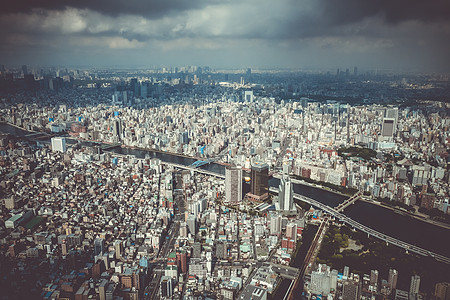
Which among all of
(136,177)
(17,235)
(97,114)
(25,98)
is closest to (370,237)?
(136,177)

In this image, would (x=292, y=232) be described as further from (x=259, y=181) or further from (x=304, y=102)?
(x=304, y=102)

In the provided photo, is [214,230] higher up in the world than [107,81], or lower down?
lower down

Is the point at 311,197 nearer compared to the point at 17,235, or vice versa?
the point at 17,235

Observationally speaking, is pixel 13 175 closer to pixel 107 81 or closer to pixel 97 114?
pixel 97 114

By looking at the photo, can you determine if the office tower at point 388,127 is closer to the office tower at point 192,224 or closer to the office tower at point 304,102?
the office tower at point 304,102

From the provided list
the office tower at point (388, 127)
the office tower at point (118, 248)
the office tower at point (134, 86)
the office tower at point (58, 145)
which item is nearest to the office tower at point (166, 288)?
the office tower at point (118, 248)

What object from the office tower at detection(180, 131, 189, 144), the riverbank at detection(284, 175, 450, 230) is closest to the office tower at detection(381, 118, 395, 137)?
the riverbank at detection(284, 175, 450, 230)

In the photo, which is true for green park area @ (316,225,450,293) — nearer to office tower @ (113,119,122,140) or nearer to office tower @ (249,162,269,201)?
office tower @ (249,162,269,201)

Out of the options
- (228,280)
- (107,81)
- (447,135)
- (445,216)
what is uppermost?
(107,81)
